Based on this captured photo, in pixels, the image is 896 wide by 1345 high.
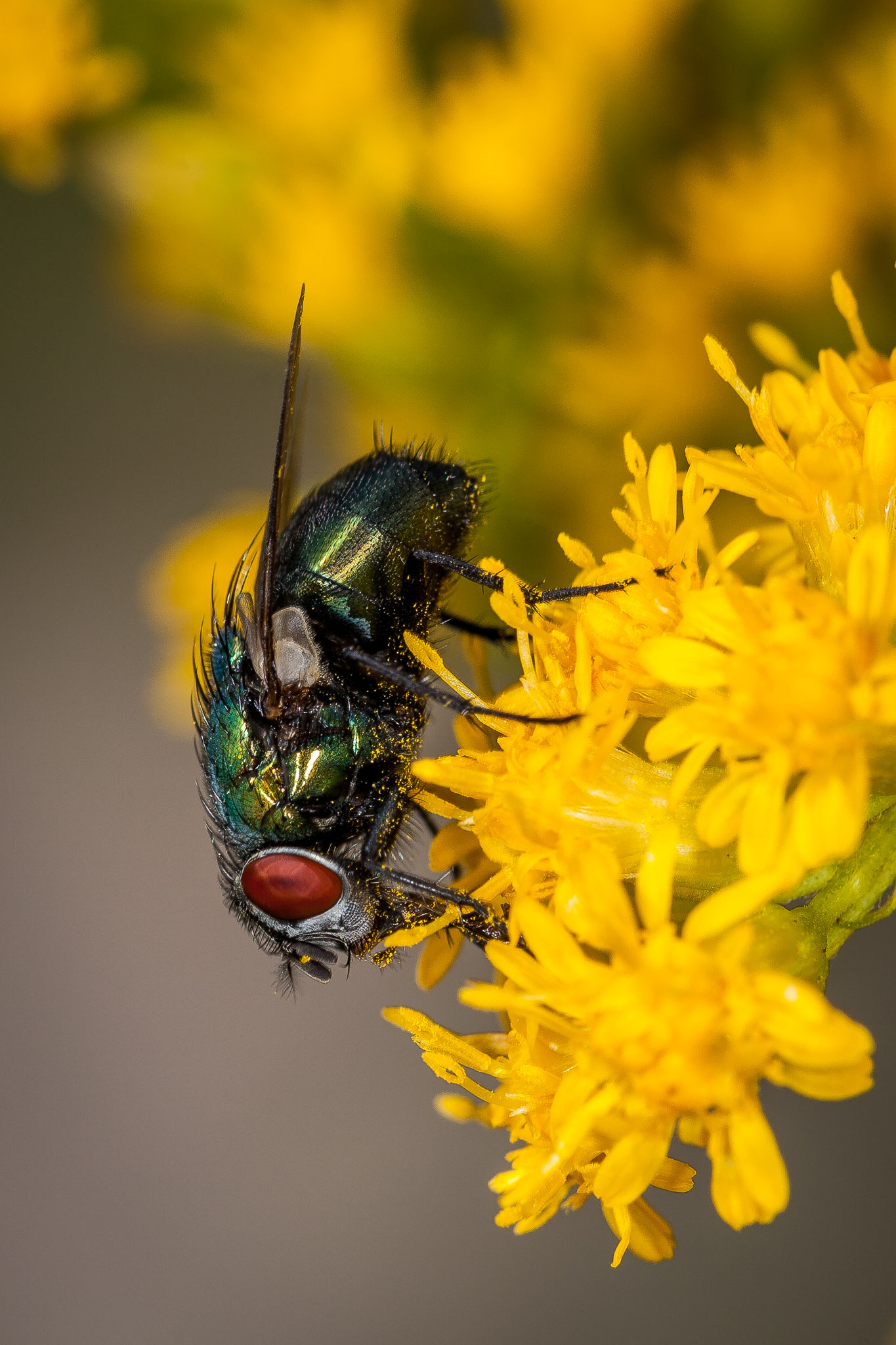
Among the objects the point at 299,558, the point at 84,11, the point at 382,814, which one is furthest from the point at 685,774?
the point at 84,11

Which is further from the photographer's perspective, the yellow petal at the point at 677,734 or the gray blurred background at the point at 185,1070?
the gray blurred background at the point at 185,1070

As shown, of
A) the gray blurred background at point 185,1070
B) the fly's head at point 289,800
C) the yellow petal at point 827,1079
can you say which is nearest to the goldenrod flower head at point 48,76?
the gray blurred background at point 185,1070

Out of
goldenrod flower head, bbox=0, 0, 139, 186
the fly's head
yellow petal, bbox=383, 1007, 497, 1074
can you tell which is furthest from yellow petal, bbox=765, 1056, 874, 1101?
goldenrod flower head, bbox=0, 0, 139, 186

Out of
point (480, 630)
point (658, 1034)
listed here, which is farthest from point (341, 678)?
point (658, 1034)

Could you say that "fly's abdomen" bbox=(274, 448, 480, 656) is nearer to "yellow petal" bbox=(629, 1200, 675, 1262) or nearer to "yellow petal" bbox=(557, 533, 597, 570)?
"yellow petal" bbox=(557, 533, 597, 570)

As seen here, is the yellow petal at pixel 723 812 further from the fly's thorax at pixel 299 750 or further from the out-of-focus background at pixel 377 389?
the out-of-focus background at pixel 377 389

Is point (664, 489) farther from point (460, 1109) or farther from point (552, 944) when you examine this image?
point (460, 1109)
